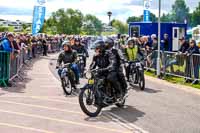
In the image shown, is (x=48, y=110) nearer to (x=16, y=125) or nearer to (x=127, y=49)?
(x=16, y=125)

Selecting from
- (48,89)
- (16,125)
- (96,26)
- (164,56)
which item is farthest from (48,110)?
(96,26)

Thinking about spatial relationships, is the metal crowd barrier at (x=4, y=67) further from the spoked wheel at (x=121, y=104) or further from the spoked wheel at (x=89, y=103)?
the spoked wheel at (x=89, y=103)

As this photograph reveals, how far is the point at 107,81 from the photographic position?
11.9 meters

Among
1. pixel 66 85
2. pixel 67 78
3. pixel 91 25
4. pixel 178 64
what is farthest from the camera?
pixel 91 25

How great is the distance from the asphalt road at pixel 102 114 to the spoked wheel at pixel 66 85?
0.60ft

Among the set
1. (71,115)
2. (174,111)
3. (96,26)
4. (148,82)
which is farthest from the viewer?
(96,26)

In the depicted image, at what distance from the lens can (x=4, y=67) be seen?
1642cm

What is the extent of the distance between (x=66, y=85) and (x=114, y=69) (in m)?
3.69

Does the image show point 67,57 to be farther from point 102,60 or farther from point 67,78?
point 102,60

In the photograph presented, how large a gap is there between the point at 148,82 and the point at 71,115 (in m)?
8.52

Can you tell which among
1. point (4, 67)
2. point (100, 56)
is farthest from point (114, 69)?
point (4, 67)

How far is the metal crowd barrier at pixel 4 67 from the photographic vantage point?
53.5ft

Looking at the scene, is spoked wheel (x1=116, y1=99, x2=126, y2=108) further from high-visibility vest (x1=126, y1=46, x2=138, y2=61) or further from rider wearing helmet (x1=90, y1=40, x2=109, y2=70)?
high-visibility vest (x1=126, y1=46, x2=138, y2=61)

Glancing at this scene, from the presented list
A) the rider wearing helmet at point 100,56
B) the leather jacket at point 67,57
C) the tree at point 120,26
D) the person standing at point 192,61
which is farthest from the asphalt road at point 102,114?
the tree at point 120,26
